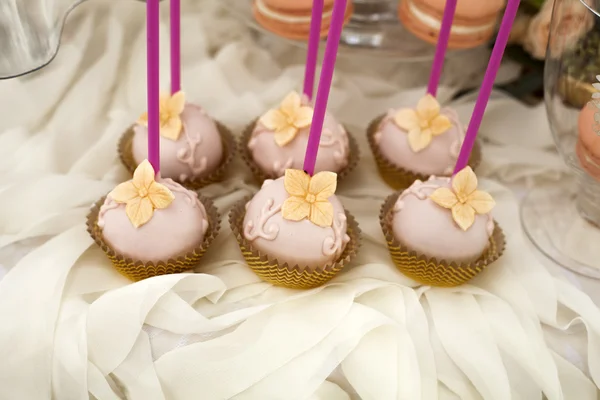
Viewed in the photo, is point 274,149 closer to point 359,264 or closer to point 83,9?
point 359,264

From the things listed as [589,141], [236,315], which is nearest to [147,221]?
[236,315]

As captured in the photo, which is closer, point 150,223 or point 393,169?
point 150,223

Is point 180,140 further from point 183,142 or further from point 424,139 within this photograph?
point 424,139

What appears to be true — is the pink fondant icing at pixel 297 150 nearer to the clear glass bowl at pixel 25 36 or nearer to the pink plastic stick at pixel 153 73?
the pink plastic stick at pixel 153 73

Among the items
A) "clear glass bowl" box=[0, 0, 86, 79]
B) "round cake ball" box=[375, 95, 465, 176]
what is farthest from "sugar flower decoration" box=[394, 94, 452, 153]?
"clear glass bowl" box=[0, 0, 86, 79]

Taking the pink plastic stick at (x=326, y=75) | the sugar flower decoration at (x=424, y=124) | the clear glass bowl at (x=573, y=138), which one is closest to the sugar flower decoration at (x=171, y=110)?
the pink plastic stick at (x=326, y=75)

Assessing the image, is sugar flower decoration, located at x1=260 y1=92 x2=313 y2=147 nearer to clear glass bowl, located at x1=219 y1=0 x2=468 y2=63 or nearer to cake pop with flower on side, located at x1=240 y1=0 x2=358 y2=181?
cake pop with flower on side, located at x1=240 y1=0 x2=358 y2=181
